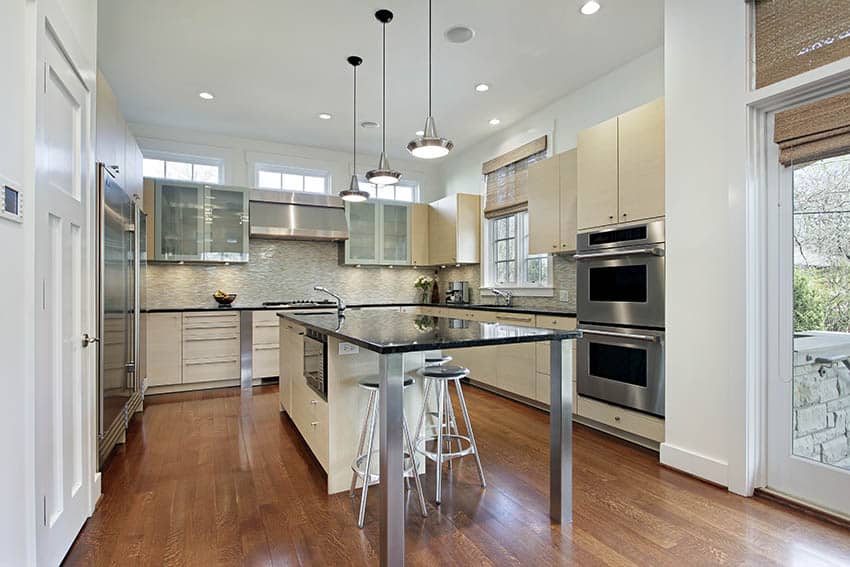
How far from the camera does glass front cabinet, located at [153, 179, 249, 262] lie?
15.8 feet

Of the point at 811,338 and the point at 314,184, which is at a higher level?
the point at 314,184

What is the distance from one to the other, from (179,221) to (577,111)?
171 inches

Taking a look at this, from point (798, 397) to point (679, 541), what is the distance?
3.37ft

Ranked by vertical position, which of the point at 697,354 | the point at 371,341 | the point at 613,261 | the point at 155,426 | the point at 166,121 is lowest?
the point at 155,426

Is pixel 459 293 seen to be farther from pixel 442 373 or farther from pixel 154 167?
pixel 154 167

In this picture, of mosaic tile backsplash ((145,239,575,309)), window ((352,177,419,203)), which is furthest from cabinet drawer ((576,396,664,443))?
window ((352,177,419,203))

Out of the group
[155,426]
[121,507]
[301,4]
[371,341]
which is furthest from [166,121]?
[371,341]

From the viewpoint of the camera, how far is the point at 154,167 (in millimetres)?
5074

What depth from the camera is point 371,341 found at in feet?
5.62

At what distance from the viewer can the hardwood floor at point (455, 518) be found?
1.79m

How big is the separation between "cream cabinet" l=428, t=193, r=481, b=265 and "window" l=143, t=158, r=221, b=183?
2.87 metres

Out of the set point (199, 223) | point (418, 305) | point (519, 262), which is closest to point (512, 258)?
point (519, 262)

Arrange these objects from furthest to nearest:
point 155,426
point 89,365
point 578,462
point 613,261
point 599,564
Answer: point 155,426 < point 613,261 < point 578,462 < point 89,365 < point 599,564

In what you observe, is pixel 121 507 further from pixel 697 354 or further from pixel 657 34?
pixel 657 34
